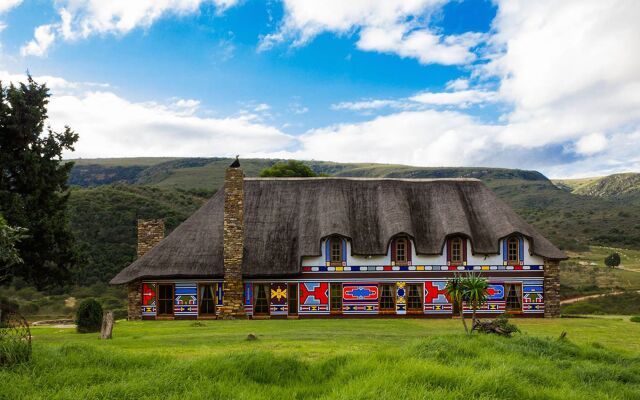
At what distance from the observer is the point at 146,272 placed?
27.5m

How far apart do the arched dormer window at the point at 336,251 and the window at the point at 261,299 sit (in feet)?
11.5

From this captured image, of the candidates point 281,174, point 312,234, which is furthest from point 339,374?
point 281,174

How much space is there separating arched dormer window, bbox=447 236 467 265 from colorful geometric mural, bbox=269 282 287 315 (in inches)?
340

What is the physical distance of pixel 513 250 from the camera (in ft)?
95.6

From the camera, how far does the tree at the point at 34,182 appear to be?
74.3ft

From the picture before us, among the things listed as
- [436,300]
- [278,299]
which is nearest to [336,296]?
[278,299]

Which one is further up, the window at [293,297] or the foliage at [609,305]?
the window at [293,297]

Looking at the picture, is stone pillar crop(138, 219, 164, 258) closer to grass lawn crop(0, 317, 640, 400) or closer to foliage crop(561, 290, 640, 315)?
grass lawn crop(0, 317, 640, 400)

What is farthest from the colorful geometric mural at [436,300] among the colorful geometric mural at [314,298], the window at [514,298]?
the colorful geometric mural at [314,298]

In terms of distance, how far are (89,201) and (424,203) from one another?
4024 cm

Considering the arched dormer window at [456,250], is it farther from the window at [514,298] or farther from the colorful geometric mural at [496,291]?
the window at [514,298]

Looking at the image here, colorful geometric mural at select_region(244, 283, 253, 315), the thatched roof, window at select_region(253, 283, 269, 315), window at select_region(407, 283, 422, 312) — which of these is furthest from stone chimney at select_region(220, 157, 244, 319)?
window at select_region(407, 283, 422, 312)

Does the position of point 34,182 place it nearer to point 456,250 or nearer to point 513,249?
point 456,250

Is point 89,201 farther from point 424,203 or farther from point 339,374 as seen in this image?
point 339,374
